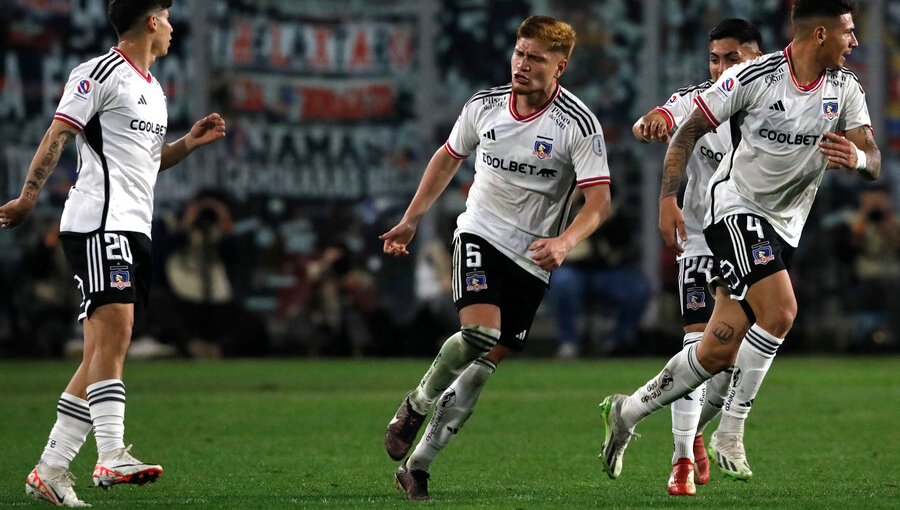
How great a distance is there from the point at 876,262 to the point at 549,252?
14.5m

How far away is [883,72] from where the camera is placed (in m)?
22.5

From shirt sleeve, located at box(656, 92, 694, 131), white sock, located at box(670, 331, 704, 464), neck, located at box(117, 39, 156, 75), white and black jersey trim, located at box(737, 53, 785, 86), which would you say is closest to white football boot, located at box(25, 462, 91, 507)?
neck, located at box(117, 39, 156, 75)

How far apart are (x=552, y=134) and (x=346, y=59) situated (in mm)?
14202

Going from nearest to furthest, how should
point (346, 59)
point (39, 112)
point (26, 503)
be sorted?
point (26, 503)
point (39, 112)
point (346, 59)

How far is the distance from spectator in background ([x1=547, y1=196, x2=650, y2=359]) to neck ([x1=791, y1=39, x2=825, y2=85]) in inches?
445

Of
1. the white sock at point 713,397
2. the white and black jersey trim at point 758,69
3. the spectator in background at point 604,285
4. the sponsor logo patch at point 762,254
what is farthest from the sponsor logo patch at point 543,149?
the spectator in background at point 604,285

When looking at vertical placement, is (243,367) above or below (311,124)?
below

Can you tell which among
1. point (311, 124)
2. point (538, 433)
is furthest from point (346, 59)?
point (538, 433)

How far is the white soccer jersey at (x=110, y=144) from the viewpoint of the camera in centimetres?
747

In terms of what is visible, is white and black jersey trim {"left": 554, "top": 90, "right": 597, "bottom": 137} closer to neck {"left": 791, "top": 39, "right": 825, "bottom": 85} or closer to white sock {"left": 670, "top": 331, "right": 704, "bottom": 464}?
neck {"left": 791, "top": 39, "right": 825, "bottom": 85}

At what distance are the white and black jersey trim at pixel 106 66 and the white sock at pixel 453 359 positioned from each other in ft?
6.54

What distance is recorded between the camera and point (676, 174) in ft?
26.1

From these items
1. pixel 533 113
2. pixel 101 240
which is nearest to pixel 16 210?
pixel 101 240

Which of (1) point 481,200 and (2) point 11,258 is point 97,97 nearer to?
(1) point 481,200
